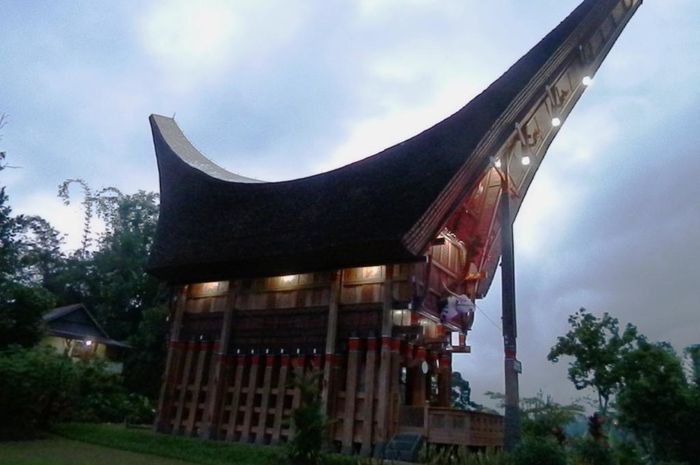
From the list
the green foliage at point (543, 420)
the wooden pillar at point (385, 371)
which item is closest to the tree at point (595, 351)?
the green foliage at point (543, 420)

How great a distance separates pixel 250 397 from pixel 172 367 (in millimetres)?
3715

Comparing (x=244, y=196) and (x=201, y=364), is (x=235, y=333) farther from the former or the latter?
(x=244, y=196)

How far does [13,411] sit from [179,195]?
920 cm

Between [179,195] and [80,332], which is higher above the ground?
[179,195]

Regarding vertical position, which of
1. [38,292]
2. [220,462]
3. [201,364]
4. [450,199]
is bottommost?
[220,462]

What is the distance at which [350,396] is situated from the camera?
15281 millimetres

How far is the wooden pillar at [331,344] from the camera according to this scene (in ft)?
50.9

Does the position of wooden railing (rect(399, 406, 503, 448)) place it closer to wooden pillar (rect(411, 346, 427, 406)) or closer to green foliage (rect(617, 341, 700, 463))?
wooden pillar (rect(411, 346, 427, 406))

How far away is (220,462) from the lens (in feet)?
43.2

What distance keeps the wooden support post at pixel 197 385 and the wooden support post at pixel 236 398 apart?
1360 millimetres

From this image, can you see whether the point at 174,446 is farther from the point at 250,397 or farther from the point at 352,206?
the point at 352,206

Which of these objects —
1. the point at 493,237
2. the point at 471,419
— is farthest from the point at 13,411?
the point at 493,237

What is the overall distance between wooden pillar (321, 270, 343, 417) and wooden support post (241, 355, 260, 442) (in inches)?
106

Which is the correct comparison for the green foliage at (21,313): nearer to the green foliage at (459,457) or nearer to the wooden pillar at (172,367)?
the wooden pillar at (172,367)
